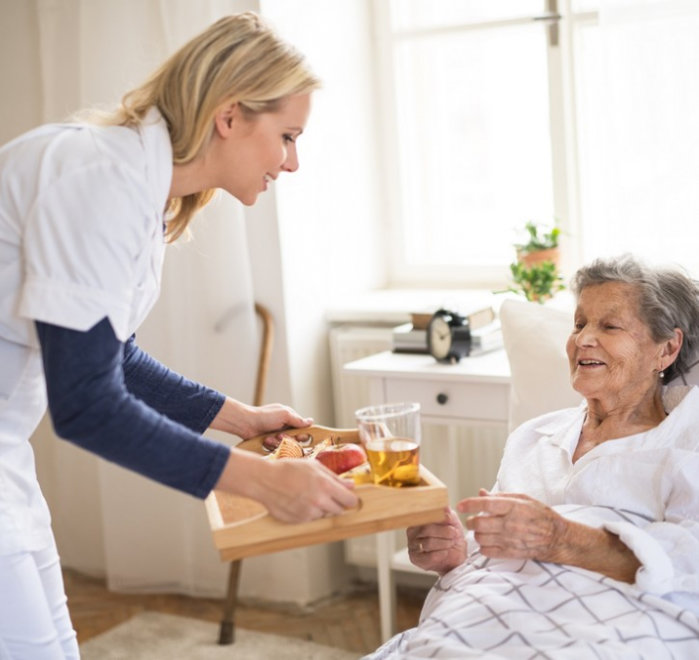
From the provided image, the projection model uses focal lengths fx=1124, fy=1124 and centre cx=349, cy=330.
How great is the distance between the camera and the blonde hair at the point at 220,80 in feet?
5.26

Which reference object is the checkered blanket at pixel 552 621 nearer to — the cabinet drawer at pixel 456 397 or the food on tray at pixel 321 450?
the food on tray at pixel 321 450

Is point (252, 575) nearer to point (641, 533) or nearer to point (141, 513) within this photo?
point (141, 513)

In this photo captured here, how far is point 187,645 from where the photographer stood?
3.40m

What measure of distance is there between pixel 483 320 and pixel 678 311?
1.09 m

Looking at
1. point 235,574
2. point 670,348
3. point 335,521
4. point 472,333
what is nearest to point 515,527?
point 335,521

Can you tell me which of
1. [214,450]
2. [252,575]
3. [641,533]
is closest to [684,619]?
[641,533]

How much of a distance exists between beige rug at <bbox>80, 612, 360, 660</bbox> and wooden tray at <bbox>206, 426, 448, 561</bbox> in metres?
1.77

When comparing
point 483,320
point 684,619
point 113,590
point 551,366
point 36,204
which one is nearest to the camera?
point 36,204

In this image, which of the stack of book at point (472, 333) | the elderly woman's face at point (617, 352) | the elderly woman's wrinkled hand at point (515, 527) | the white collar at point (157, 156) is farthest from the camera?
the stack of book at point (472, 333)

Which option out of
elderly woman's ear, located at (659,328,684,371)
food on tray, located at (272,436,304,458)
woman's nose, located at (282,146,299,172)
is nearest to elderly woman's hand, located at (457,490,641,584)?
food on tray, located at (272,436,304,458)

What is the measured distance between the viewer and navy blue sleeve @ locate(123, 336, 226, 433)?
6.52 ft

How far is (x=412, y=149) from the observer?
3932 mm

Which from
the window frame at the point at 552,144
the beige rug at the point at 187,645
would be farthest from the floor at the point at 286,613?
the window frame at the point at 552,144

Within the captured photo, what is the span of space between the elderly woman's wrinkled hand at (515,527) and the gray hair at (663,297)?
48cm
